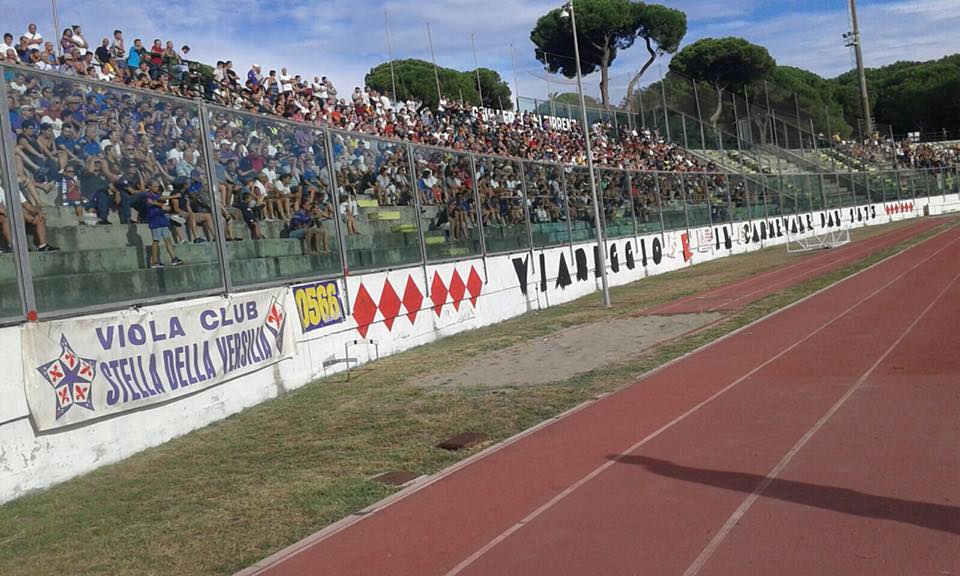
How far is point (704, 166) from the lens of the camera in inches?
2106

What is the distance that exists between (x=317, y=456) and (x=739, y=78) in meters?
Result: 73.2

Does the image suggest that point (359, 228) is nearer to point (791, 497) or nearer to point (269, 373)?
point (269, 373)

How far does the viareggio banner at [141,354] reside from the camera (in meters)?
9.48

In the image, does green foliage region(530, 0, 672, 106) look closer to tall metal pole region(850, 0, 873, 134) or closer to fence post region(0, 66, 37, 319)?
tall metal pole region(850, 0, 873, 134)

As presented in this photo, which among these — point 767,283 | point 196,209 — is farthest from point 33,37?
point 767,283

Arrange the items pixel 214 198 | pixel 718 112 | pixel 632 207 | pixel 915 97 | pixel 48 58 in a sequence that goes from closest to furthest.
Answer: pixel 214 198 → pixel 48 58 → pixel 632 207 → pixel 718 112 → pixel 915 97

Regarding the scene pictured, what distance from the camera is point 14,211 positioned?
972cm

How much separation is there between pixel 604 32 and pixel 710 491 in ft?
206

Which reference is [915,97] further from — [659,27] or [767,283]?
[767,283]

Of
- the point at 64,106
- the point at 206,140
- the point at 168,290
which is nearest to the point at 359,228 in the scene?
the point at 206,140

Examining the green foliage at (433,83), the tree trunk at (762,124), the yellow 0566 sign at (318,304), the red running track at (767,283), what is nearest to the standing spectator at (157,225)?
the yellow 0566 sign at (318,304)

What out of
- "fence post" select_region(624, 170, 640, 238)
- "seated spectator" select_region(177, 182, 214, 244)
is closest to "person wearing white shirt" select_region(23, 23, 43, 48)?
"seated spectator" select_region(177, 182, 214, 244)

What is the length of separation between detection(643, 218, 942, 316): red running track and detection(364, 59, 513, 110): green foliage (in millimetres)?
24934

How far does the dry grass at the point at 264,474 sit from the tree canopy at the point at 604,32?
54091 mm
